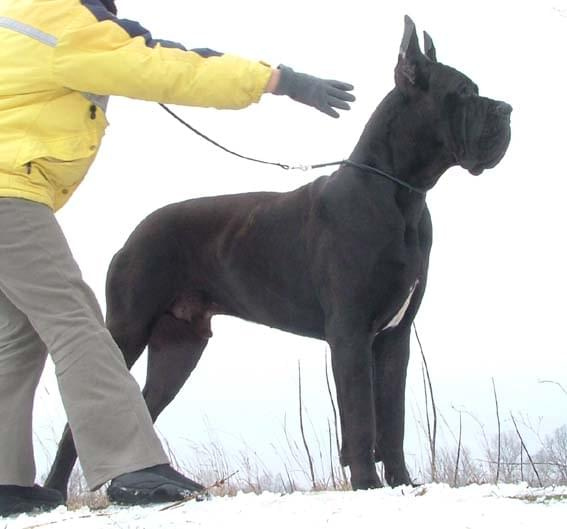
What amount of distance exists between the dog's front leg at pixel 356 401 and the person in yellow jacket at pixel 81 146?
68cm

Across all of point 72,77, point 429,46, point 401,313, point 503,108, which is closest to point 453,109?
point 503,108

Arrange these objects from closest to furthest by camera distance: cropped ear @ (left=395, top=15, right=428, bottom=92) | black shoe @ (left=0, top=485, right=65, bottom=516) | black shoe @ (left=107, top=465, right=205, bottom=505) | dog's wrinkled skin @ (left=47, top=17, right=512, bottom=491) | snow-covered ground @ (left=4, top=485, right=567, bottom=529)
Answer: snow-covered ground @ (left=4, top=485, right=567, bottom=529) → black shoe @ (left=107, top=465, right=205, bottom=505) → black shoe @ (left=0, top=485, right=65, bottom=516) → dog's wrinkled skin @ (left=47, top=17, right=512, bottom=491) → cropped ear @ (left=395, top=15, right=428, bottom=92)

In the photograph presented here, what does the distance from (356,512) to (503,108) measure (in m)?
1.82

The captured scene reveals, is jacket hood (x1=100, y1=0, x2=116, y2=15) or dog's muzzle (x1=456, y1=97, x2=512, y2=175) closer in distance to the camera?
jacket hood (x1=100, y1=0, x2=116, y2=15)

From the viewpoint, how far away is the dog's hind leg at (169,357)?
4.49m

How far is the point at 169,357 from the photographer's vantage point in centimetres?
457

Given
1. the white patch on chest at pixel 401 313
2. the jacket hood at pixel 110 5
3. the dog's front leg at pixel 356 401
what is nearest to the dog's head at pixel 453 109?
the white patch on chest at pixel 401 313

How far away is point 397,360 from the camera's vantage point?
3832mm

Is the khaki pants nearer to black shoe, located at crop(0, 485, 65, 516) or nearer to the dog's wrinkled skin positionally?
black shoe, located at crop(0, 485, 65, 516)

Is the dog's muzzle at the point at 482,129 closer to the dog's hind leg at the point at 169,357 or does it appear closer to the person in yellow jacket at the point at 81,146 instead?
the person in yellow jacket at the point at 81,146

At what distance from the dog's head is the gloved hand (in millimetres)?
665

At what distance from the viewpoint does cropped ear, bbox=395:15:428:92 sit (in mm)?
3693

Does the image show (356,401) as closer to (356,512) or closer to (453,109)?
(356,512)

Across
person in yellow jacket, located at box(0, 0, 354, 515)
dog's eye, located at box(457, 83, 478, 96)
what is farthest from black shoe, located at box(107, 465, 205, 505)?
dog's eye, located at box(457, 83, 478, 96)
